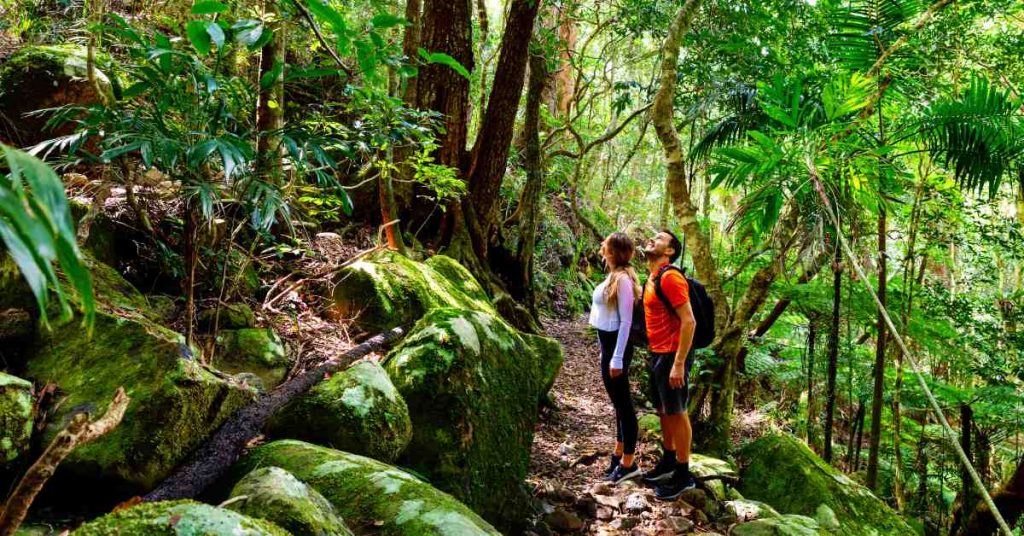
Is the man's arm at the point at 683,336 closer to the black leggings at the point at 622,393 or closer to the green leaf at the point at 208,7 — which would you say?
the black leggings at the point at 622,393

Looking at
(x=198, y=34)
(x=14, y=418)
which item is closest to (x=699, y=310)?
(x=198, y=34)

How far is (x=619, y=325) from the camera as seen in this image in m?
4.85

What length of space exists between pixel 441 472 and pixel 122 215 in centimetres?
291

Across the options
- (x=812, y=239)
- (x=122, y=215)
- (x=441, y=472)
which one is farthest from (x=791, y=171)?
(x=122, y=215)

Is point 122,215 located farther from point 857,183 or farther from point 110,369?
point 857,183

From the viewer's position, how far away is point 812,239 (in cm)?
464

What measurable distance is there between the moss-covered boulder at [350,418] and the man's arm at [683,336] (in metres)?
2.05

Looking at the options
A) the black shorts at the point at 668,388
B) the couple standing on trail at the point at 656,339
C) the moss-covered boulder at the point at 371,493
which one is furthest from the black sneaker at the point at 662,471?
the moss-covered boulder at the point at 371,493

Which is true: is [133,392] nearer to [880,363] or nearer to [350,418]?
[350,418]

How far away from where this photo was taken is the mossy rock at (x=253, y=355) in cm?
407

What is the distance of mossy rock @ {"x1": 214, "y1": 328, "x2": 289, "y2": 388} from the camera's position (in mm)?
4074

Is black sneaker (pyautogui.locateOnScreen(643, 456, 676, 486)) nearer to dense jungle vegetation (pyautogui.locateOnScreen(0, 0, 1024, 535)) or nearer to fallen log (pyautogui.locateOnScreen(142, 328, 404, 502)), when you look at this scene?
dense jungle vegetation (pyautogui.locateOnScreen(0, 0, 1024, 535))

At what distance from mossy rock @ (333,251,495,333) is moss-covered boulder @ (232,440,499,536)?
262cm

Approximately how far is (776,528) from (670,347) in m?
1.38
